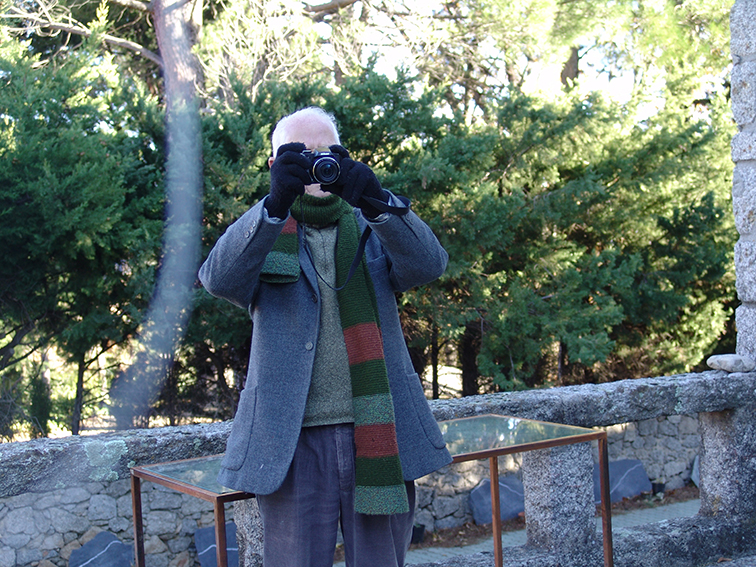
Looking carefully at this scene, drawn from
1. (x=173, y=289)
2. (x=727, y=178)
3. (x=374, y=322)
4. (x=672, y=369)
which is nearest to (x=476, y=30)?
(x=727, y=178)

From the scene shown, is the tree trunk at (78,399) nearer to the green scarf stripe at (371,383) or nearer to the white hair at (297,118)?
the white hair at (297,118)

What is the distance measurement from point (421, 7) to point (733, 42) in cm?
530

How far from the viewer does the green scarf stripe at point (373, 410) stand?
1455mm

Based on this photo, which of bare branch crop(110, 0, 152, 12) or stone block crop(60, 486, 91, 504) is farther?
bare branch crop(110, 0, 152, 12)

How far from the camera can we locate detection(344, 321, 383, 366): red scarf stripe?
1.50 m

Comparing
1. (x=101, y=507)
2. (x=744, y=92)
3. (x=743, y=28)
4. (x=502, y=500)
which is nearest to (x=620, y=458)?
(x=502, y=500)

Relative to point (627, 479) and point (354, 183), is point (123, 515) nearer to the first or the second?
point (354, 183)

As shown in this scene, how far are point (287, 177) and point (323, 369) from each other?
43 cm

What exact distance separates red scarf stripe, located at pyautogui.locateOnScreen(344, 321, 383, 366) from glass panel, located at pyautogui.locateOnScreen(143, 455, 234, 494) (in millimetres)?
468

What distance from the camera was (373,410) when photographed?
1.46 metres

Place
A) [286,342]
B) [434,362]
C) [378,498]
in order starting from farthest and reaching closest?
1. [434,362]
2. [286,342]
3. [378,498]

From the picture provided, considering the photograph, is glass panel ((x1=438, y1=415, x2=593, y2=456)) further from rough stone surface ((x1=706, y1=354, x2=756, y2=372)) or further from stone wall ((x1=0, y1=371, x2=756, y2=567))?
rough stone surface ((x1=706, y1=354, x2=756, y2=372))

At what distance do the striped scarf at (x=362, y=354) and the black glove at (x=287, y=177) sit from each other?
0.43ft

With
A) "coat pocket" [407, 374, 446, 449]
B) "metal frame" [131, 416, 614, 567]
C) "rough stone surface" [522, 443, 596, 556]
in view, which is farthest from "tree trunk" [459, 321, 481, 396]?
"coat pocket" [407, 374, 446, 449]
